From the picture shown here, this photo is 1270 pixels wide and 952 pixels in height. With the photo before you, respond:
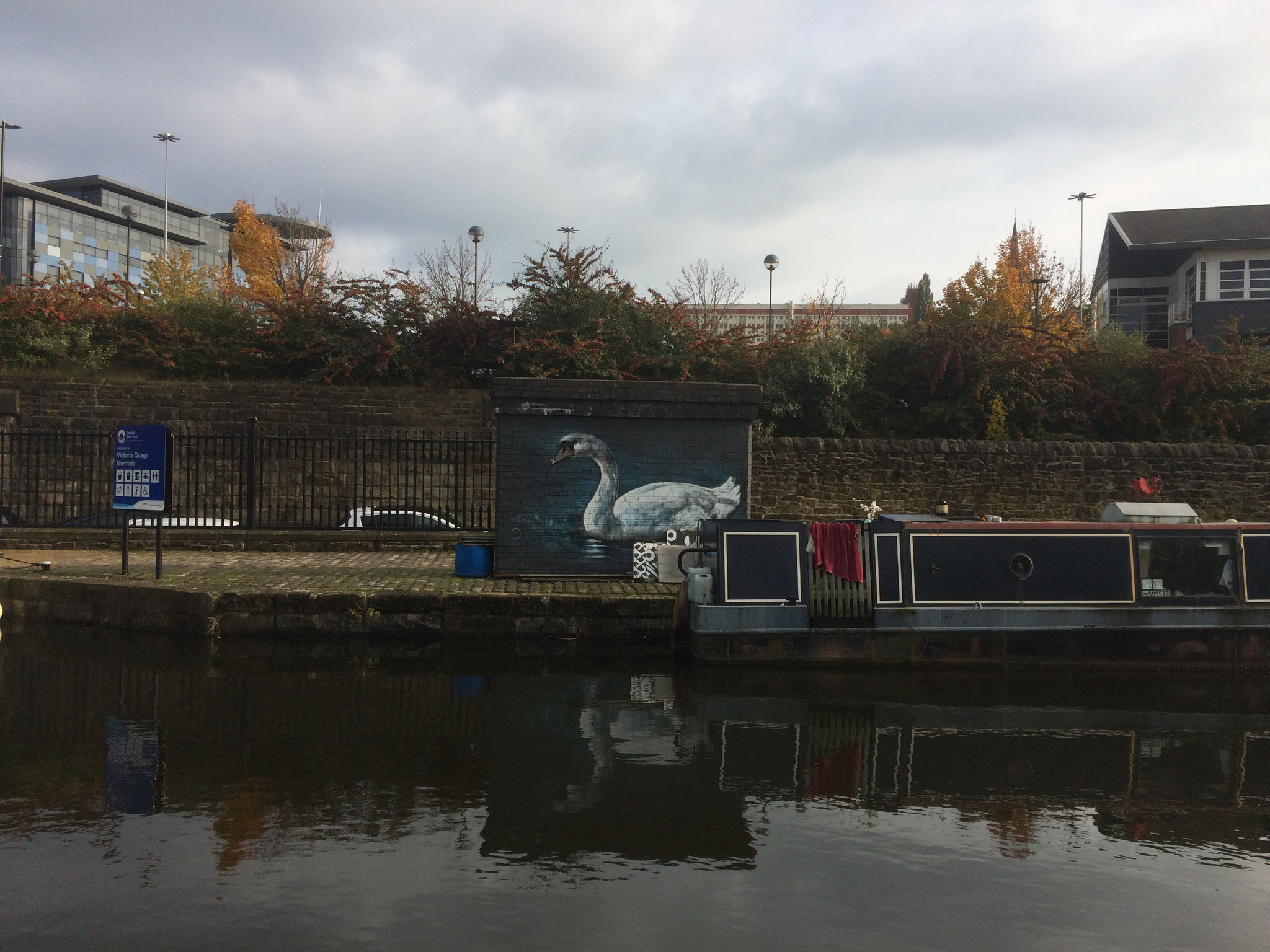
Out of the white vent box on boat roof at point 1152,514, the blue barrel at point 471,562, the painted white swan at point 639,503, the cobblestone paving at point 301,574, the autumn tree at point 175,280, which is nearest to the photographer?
the white vent box on boat roof at point 1152,514

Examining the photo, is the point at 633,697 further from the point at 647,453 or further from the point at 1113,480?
the point at 1113,480

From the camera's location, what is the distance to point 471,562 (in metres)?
12.4

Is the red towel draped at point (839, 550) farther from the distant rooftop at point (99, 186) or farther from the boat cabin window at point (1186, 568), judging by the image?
the distant rooftop at point (99, 186)

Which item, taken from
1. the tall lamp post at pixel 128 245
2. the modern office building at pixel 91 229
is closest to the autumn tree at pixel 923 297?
the modern office building at pixel 91 229

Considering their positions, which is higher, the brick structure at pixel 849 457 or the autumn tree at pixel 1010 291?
the autumn tree at pixel 1010 291

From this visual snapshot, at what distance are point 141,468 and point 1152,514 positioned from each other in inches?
480

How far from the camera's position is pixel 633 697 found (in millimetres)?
8266

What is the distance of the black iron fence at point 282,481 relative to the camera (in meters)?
16.6

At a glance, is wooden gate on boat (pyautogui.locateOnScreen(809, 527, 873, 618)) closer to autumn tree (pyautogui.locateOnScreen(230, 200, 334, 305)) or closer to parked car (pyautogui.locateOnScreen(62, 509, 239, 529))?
parked car (pyautogui.locateOnScreen(62, 509, 239, 529))

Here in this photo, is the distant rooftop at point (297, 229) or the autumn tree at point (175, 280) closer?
the autumn tree at point (175, 280)

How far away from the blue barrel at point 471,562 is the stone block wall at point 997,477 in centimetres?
858

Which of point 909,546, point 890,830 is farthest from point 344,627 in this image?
point 890,830

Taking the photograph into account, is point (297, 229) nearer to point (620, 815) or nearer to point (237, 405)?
point (237, 405)

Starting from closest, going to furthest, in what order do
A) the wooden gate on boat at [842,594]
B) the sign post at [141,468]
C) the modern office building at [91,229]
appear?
the wooden gate on boat at [842,594] < the sign post at [141,468] < the modern office building at [91,229]
